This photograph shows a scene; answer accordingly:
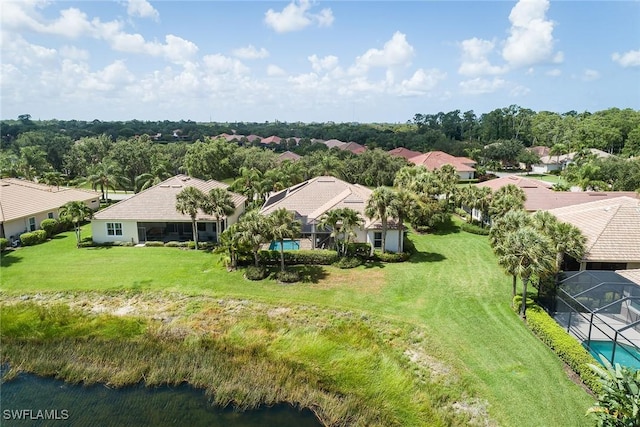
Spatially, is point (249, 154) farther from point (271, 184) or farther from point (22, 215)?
point (22, 215)

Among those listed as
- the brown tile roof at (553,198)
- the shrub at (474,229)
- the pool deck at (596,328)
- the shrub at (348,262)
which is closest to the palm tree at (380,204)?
the shrub at (348,262)

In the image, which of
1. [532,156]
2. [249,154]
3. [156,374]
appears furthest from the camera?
[532,156]

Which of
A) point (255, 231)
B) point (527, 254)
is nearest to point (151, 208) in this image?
point (255, 231)

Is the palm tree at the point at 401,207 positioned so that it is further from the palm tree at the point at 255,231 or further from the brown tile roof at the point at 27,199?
the brown tile roof at the point at 27,199

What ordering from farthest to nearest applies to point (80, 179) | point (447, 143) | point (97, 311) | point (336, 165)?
point (447, 143), point (80, 179), point (336, 165), point (97, 311)

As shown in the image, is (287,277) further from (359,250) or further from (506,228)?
(506,228)

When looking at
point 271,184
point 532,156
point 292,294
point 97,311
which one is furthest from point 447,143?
point 97,311
